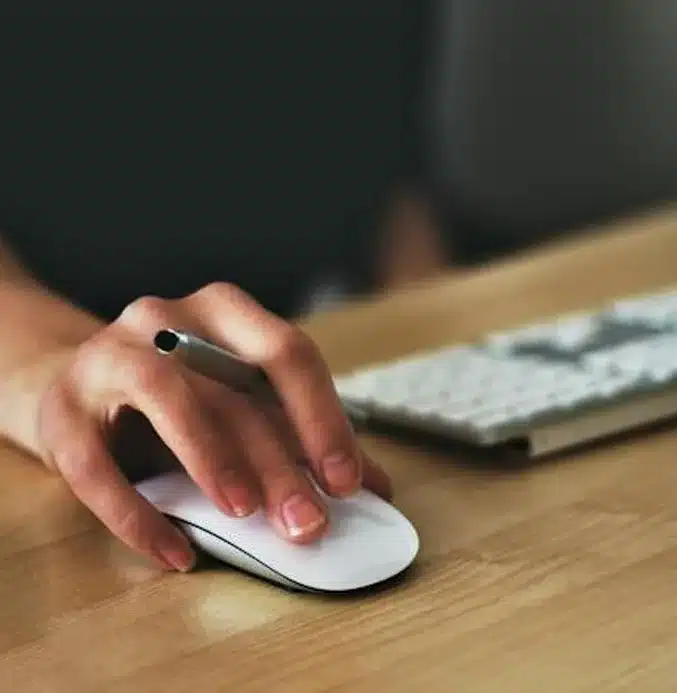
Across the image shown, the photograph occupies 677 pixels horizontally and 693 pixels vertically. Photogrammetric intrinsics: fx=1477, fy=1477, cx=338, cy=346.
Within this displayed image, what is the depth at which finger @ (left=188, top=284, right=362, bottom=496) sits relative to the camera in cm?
62

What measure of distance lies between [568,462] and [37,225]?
1077 millimetres

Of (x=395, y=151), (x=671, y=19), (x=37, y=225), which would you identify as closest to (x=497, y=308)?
(x=37, y=225)

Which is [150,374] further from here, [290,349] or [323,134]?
[323,134]

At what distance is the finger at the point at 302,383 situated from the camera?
0.62 meters

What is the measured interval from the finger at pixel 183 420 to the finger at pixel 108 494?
2 cm

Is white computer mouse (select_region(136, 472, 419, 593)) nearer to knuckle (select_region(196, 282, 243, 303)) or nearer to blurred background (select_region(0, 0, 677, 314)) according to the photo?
knuckle (select_region(196, 282, 243, 303))

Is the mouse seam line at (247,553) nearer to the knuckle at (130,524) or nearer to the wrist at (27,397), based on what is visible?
the knuckle at (130,524)

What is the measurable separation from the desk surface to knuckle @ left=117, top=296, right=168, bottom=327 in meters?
0.10

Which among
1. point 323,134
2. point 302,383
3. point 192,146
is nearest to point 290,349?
point 302,383

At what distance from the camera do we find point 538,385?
769 millimetres

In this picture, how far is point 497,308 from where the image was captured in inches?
41.1

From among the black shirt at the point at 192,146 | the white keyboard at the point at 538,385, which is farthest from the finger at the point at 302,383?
the black shirt at the point at 192,146

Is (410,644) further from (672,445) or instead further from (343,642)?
(672,445)

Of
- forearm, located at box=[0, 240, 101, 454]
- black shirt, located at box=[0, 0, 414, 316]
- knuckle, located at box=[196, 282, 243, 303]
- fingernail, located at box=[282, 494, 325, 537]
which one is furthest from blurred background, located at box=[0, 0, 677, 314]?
fingernail, located at box=[282, 494, 325, 537]
